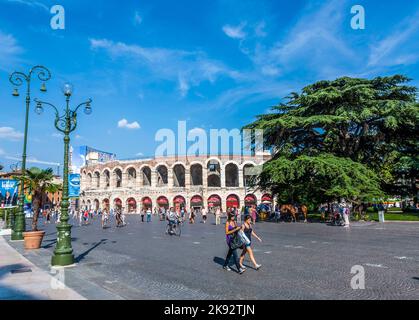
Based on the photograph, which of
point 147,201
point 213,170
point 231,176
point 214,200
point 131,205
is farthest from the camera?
point 231,176

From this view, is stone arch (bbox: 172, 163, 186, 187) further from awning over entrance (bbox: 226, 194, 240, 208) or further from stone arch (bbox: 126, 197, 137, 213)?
awning over entrance (bbox: 226, 194, 240, 208)

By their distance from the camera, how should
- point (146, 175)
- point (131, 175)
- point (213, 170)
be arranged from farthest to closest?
point (146, 175), point (131, 175), point (213, 170)

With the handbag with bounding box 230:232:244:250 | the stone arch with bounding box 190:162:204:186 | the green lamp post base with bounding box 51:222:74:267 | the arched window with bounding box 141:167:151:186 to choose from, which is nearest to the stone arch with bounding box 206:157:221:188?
the stone arch with bounding box 190:162:204:186

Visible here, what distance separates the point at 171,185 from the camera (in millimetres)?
54594

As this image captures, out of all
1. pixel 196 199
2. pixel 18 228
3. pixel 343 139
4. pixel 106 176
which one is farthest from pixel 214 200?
pixel 18 228

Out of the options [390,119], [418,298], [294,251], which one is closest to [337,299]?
[418,298]

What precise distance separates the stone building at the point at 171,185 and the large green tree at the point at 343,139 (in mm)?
20180

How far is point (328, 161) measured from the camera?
23.7m

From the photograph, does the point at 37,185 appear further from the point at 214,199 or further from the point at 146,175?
the point at 146,175

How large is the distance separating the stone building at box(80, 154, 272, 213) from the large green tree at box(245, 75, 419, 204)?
20.2m

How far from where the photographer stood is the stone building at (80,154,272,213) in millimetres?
53250

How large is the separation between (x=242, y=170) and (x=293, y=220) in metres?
26.4

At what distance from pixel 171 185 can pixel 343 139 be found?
32.6m
